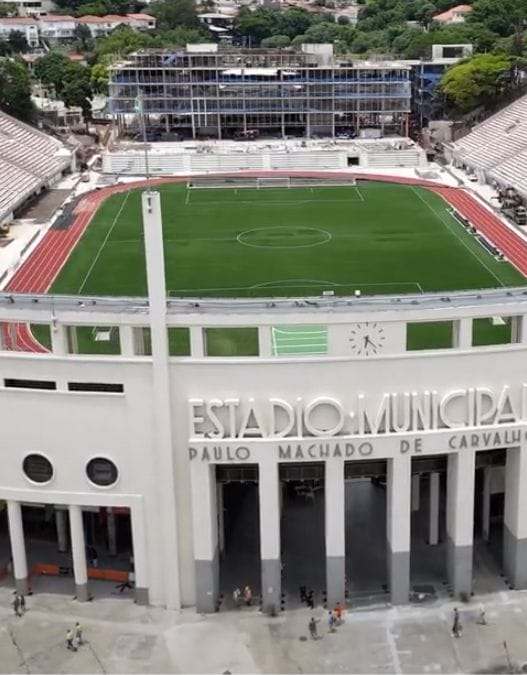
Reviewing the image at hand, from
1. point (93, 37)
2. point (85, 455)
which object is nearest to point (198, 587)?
point (85, 455)

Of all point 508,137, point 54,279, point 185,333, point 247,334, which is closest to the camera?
point 185,333

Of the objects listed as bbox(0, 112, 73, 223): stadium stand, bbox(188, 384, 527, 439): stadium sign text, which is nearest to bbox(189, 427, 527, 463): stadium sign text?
bbox(188, 384, 527, 439): stadium sign text

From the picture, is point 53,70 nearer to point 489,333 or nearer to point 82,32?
point 82,32

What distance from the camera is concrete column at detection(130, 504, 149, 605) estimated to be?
24906 millimetres

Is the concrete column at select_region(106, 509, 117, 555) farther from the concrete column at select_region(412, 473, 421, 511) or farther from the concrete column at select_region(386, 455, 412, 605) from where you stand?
the concrete column at select_region(412, 473, 421, 511)

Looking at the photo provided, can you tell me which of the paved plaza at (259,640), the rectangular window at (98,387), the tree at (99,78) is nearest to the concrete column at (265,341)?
the rectangular window at (98,387)

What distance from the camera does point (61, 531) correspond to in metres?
27.7

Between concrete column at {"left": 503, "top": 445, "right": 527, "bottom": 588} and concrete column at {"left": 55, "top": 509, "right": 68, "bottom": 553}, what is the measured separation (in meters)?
12.2

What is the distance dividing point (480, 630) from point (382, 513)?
5.82m

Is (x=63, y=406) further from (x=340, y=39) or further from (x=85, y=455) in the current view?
(x=340, y=39)

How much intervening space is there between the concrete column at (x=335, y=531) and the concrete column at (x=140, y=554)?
471 cm

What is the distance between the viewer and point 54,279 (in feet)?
180

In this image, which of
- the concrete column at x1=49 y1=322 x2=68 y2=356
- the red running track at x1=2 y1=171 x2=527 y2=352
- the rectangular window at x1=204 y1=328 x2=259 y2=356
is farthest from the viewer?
the red running track at x1=2 y1=171 x2=527 y2=352

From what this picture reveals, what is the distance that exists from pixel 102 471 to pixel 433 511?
9359 millimetres
